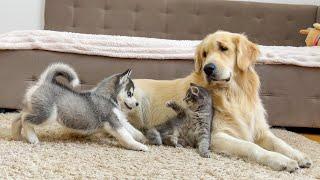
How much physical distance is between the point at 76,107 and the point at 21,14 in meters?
2.26

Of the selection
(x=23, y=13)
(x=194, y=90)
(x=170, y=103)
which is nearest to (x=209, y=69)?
(x=194, y=90)

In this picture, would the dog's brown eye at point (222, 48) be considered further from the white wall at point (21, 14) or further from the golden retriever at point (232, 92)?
the white wall at point (21, 14)

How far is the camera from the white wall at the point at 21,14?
3.67 metres

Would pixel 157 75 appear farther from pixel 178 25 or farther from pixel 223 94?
pixel 178 25

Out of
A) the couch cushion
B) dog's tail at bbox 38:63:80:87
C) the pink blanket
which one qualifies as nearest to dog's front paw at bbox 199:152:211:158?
dog's tail at bbox 38:63:80:87

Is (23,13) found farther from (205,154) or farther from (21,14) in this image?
(205,154)

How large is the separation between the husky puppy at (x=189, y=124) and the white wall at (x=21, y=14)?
86.2 inches

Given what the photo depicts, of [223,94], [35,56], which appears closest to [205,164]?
[223,94]

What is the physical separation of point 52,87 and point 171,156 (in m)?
0.51

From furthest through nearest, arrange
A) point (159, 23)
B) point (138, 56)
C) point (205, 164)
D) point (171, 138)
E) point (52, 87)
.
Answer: point (159, 23) → point (138, 56) → point (171, 138) → point (52, 87) → point (205, 164)

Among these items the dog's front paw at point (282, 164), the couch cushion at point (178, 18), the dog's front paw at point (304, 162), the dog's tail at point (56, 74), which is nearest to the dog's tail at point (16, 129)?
the dog's tail at point (56, 74)

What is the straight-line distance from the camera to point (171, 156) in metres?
1.64

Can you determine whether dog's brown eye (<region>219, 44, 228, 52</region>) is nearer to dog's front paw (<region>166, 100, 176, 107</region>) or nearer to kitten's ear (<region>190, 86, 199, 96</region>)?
kitten's ear (<region>190, 86, 199, 96</region>)

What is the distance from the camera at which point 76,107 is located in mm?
1701
